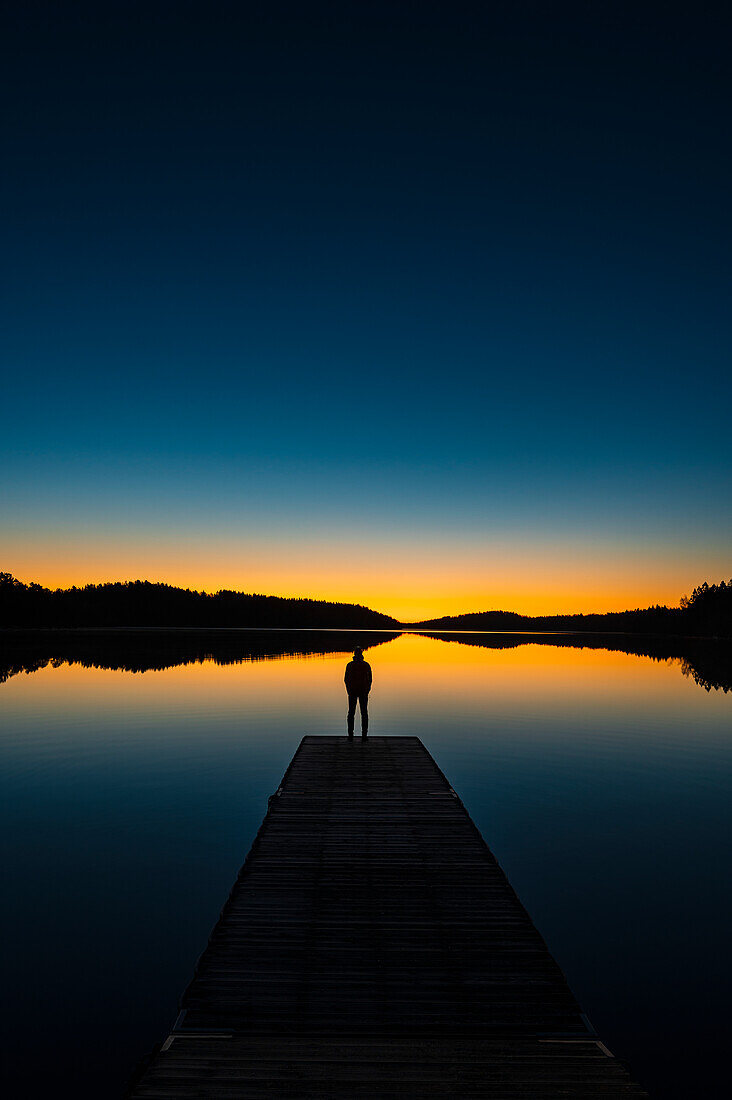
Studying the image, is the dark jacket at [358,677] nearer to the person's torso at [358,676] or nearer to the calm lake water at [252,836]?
the person's torso at [358,676]

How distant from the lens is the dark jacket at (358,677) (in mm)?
17966

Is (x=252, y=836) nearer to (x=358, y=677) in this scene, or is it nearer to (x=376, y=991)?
(x=358, y=677)

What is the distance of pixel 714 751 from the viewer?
26375 mm

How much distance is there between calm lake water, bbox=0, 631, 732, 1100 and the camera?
8.45 meters

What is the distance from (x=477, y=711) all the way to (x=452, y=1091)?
1235 inches

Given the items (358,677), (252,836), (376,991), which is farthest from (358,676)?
(376,991)

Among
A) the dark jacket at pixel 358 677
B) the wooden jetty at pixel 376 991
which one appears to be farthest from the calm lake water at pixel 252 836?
the dark jacket at pixel 358 677

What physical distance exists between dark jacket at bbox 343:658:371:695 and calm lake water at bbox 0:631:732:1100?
4.70m

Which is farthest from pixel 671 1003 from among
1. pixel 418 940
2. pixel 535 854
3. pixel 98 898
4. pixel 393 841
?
pixel 98 898

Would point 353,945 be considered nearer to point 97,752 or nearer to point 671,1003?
point 671,1003

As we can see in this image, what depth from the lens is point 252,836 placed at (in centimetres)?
1591

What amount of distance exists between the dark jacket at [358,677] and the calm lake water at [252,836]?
4.70 m

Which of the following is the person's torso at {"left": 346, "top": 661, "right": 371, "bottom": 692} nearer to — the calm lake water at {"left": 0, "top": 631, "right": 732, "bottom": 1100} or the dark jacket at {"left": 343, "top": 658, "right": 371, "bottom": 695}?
the dark jacket at {"left": 343, "top": 658, "right": 371, "bottom": 695}

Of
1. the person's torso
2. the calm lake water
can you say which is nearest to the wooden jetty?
the calm lake water
